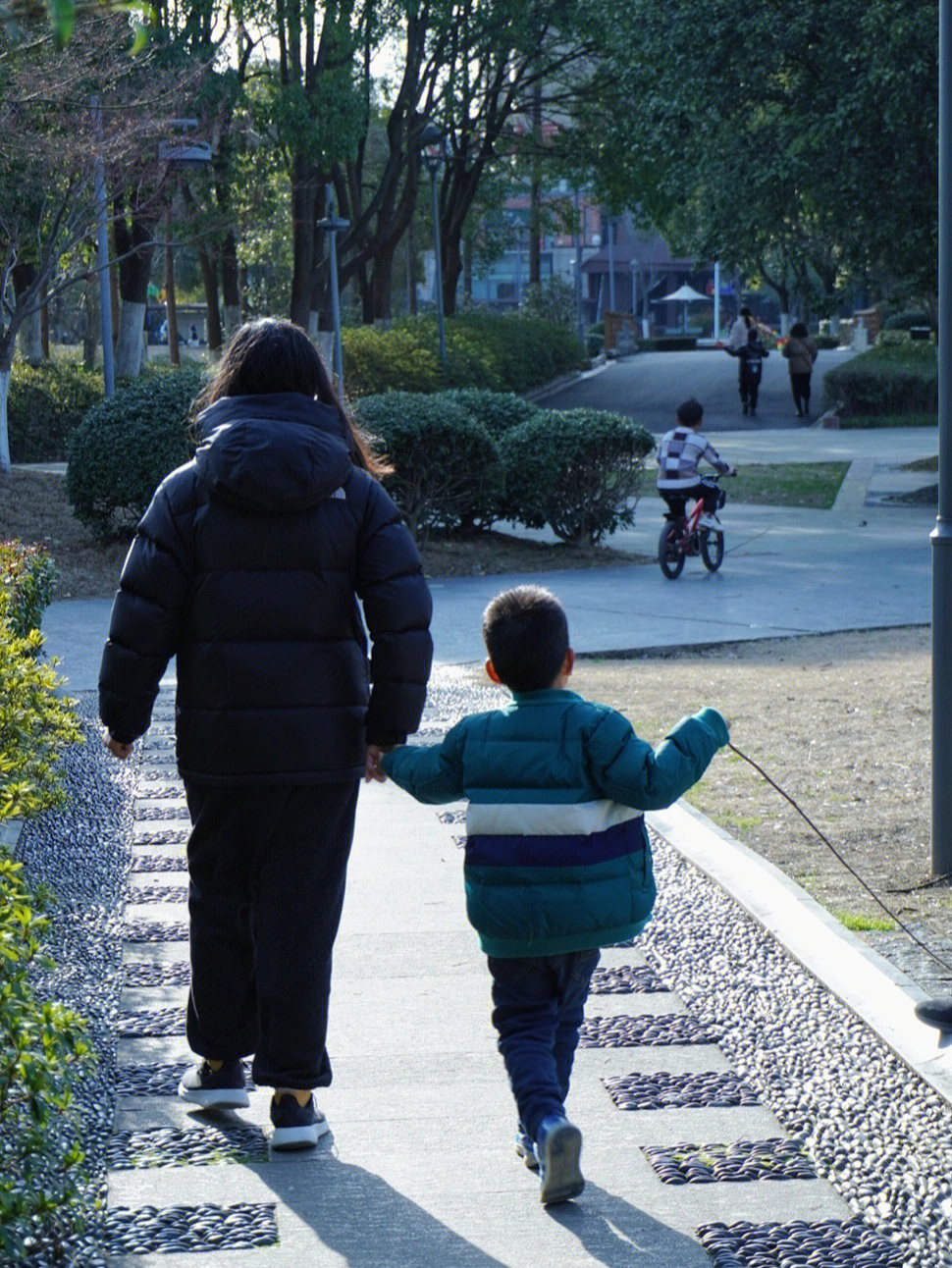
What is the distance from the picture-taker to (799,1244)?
3039mm

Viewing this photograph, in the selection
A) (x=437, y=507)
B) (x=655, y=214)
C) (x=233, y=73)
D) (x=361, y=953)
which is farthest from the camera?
(x=655, y=214)

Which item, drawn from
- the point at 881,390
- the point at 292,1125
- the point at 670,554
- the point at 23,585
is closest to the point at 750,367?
the point at 881,390

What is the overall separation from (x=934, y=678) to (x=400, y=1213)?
10.3 feet

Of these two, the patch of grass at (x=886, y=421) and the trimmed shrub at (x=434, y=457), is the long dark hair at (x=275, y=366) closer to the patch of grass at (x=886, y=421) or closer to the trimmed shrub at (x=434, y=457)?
→ the trimmed shrub at (x=434, y=457)

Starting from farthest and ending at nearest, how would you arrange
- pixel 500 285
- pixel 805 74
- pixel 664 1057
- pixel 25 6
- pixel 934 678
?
pixel 500 285
pixel 805 74
pixel 934 678
pixel 664 1057
pixel 25 6

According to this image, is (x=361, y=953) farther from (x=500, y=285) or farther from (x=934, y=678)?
(x=500, y=285)

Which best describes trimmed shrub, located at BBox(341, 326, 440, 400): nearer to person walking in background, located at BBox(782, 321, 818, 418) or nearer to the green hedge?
the green hedge

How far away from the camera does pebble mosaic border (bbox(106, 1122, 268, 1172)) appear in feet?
11.2

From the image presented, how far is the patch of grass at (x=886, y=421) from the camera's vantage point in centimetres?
3027

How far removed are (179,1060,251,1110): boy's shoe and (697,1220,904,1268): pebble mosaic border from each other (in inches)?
42.6

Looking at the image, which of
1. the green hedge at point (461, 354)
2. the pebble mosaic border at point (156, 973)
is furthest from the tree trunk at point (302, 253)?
the pebble mosaic border at point (156, 973)

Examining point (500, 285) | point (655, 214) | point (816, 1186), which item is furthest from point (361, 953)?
point (500, 285)

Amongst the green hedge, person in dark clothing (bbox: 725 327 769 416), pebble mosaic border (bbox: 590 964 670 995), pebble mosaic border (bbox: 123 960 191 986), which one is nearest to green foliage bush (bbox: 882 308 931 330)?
the green hedge

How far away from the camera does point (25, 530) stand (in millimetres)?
16031
